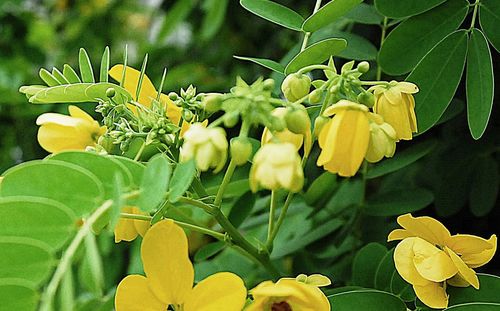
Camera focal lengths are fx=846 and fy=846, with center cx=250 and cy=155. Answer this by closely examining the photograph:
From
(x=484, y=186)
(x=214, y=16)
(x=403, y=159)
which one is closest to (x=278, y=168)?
(x=403, y=159)

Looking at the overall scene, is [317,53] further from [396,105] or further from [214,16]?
[214,16]

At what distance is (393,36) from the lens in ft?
3.01

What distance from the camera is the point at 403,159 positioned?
104 centimetres

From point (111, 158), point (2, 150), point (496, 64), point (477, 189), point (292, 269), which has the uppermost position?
point (111, 158)

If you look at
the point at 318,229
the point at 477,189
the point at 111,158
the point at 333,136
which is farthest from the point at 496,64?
the point at 111,158

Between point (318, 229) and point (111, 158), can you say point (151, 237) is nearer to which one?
point (111, 158)

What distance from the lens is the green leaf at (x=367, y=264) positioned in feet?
2.93

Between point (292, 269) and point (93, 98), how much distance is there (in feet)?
1.56

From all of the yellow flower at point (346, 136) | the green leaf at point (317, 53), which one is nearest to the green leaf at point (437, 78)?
the green leaf at point (317, 53)

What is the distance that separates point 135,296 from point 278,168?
0.19 meters

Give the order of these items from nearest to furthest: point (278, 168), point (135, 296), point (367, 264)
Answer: point (278, 168) → point (135, 296) → point (367, 264)

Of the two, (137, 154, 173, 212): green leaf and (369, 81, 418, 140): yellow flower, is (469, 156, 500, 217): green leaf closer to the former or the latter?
(369, 81, 418, 140): yellow flower

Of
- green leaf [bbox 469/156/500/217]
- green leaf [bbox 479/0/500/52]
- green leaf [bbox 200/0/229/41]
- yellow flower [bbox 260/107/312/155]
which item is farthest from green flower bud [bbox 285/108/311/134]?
→ green leaf [bbox 200/0/229/41]

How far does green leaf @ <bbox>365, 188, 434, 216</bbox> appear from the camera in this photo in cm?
102
